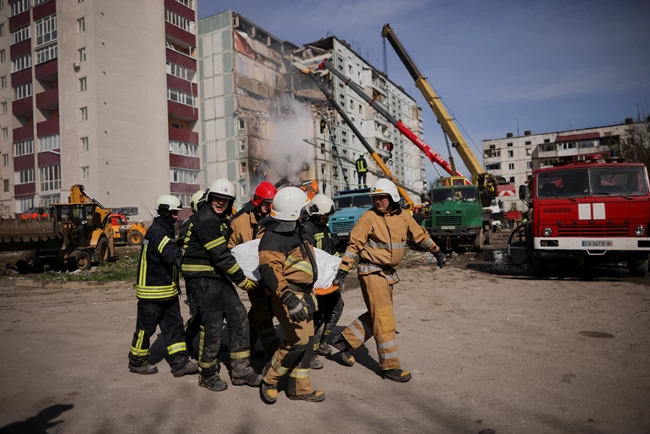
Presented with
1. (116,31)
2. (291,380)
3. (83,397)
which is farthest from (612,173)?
(116,31)

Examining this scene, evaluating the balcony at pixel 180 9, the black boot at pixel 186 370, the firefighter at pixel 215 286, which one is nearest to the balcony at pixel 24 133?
the balcony at pixel 180 9

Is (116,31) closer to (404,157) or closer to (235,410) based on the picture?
(235,410)

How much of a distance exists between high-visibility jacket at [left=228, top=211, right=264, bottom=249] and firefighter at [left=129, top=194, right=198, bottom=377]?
2.19ft

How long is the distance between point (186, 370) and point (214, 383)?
564 millimetres

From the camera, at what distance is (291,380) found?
3680 millimetres

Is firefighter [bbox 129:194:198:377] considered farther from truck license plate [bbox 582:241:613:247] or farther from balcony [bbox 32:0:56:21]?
balcony [bbox 32:0:56:21]

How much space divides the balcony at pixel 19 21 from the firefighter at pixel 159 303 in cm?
4090

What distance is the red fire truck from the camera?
8617 mm

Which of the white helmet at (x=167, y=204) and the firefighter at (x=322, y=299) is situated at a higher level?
the white helmet at (x=167, y=204)

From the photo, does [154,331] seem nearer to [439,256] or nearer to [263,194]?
[263,194]

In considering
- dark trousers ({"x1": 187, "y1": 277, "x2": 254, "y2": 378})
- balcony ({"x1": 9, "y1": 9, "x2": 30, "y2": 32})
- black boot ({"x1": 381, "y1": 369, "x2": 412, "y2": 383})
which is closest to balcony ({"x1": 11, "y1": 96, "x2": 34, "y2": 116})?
balcony ({"x1": 9, "y1": 9, "x2": 30, "y2": 32})

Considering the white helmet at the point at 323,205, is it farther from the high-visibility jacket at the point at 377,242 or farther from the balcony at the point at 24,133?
the balcony at the point at 24,133

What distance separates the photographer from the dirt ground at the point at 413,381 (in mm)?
3195

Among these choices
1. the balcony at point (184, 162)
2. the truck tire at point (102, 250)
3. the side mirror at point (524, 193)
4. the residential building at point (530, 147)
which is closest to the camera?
the side mirror at point (524, 193)
